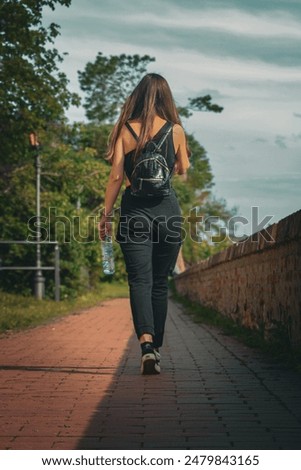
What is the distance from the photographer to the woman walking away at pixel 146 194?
638cm

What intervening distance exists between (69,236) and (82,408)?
844 inches

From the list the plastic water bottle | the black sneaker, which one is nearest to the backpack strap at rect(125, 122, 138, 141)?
the plastic water bottle

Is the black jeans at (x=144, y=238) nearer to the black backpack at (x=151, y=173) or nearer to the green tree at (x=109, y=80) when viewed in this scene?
the black backpack at (x=151, y=173)

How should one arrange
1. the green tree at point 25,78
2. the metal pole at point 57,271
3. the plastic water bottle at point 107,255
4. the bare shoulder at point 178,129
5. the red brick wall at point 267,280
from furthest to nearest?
the metal pole at point 57,271, the green tree at point 25,78, the red brick wall at point 267,280, the plastic water bottle at point 107,255, the bare shoulder at point 178,129

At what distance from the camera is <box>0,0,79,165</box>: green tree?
17.3 m

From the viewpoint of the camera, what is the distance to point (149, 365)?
641cm

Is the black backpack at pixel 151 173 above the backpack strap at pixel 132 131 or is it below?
below

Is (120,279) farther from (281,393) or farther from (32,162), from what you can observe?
(281,393)

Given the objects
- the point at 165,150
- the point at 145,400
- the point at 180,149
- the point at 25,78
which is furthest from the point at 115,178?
the point at 25,78

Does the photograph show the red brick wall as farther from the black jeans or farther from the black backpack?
the black backpack

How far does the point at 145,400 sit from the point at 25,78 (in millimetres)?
13304

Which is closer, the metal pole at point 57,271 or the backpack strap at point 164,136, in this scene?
the backpack strap at point 164,136

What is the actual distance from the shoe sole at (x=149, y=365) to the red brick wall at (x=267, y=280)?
1.22 metres

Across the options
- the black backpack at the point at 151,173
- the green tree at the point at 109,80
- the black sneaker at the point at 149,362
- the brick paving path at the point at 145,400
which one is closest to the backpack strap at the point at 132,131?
the black backpack at the point at 151,173
